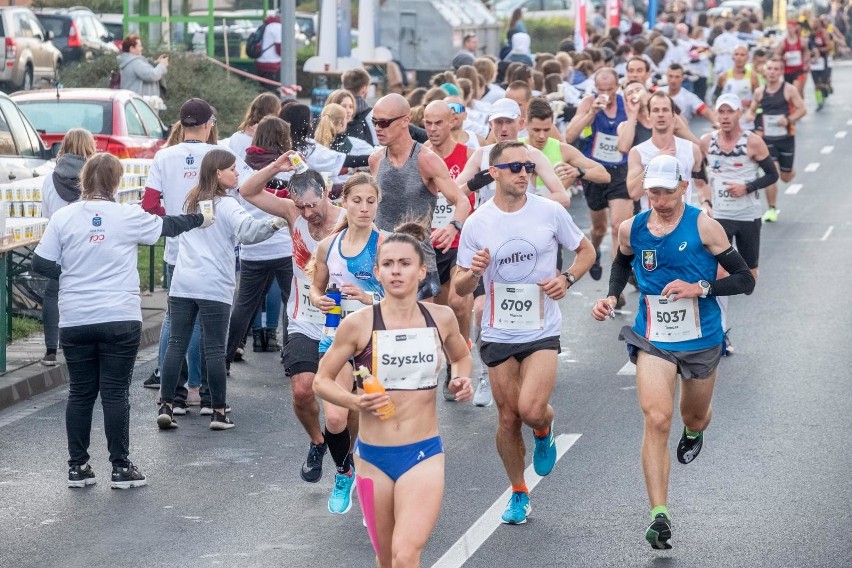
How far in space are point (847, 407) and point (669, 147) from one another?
9.70ft

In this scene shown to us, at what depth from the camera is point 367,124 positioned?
15.0 meters

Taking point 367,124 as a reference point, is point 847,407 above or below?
below

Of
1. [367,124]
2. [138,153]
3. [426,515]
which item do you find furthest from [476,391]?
[138,153]

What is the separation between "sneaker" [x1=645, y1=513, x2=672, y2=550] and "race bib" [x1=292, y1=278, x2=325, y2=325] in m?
2.11

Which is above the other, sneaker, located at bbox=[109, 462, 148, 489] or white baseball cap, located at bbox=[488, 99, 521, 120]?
white baseball cap, located at bbox=[488, 99, 521, 120]

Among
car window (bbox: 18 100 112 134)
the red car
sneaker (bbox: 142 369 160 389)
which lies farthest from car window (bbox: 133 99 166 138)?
sneaker (bbox: 142 369 160 389)

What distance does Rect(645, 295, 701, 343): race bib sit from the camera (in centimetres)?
821

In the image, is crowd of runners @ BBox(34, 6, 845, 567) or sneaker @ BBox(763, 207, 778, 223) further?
sneaker @ BBox(763, 207, 778, 223)

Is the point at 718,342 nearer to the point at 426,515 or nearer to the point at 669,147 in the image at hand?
the point at 426,515

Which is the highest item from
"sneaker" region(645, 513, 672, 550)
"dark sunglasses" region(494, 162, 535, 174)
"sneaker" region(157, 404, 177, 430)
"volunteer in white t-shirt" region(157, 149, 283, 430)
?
"dark sunglasses" region(494, 162, 535, 174)

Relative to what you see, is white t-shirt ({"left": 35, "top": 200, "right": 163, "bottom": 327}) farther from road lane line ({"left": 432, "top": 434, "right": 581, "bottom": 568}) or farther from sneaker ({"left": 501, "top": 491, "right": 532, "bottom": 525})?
sneaker ({"left": 501, "top": 491, "right": 532, "bottom": 525})

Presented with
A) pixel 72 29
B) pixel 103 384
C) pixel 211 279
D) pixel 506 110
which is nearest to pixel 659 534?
pixel 103 384

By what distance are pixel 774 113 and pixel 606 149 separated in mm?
4807

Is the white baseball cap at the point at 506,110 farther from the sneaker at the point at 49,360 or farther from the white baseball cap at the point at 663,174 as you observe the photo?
the sneaker at the point at 49,360
